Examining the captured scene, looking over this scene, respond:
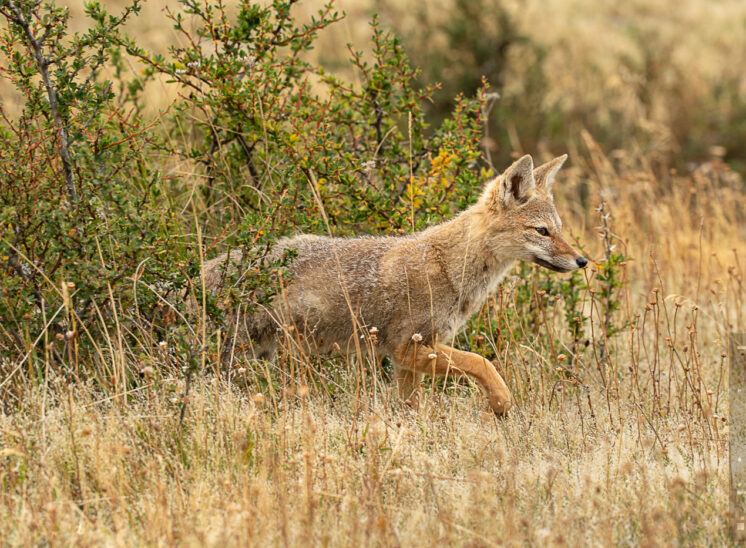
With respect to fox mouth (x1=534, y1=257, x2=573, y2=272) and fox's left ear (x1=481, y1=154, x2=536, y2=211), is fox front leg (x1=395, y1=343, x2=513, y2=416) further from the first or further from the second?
fox's left ear (x1=481, y1=154, x2=536, y2=211)

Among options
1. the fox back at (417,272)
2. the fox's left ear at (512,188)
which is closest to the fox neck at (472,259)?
the fox back at (417,272)

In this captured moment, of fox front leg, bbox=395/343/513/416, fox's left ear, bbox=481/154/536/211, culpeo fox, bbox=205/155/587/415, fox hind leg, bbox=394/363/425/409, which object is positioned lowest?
fox hind leg, bbox=394/363/425/409

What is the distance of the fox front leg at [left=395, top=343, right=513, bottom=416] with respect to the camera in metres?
5.25

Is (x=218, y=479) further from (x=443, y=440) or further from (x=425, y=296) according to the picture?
(x=425, y=296)

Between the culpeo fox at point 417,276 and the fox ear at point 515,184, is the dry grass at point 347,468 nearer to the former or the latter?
the culpeo fox at point 417,276

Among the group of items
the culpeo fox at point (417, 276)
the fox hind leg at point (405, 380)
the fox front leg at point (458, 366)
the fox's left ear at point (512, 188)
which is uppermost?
the fox's left ear at point (512, 188)

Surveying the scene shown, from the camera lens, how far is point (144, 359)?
506cm

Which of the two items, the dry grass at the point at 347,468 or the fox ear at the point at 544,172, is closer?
the dry grass at the point at 347,468

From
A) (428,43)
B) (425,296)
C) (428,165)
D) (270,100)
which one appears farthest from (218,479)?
(428,43)

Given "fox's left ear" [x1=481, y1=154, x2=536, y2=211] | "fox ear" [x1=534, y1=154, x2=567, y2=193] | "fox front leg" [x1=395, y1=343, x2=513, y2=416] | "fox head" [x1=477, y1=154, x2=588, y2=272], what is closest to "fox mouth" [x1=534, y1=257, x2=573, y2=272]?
"fox head" [x1=477, y1=154, x2=588, y2=272]

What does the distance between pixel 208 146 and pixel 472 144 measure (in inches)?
84.9

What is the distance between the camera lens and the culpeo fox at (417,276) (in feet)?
18.5

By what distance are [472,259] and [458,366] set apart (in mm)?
795

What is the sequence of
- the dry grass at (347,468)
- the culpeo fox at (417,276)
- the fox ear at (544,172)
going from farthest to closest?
1. the fox ear at (544,172)
2. the culpeo fox at (417,276)
3. the dry grass at (347,468)
